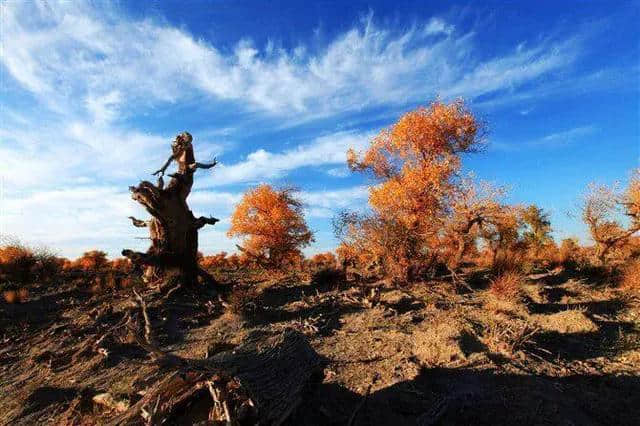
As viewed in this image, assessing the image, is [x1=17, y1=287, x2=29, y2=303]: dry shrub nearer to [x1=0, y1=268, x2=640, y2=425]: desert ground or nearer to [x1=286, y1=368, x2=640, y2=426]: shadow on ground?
[x1=0, y1=268, x2=640, y2=425]: desert ground

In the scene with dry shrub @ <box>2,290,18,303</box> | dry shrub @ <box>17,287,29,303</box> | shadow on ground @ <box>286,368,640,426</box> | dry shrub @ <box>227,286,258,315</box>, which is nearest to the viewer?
shadow on ground @ <box>286,368,640,426</box>

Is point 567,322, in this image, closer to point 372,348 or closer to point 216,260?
point 372,348

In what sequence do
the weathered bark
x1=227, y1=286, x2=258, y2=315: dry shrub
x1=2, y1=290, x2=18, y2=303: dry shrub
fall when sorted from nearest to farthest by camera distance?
x1=227, y1=286, x2=258, y2=315: dry shrub
x1=2, y1=290, x2=18, y2=303: dry shrub
the weathered bark

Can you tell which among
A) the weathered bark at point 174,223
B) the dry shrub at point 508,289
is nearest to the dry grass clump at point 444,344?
the dry shrub at point 508,289

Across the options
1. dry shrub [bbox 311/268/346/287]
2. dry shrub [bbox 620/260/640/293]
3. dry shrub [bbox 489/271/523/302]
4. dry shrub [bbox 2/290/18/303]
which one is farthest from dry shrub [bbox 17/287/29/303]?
dry shrub [bbox 620/260/640/293]

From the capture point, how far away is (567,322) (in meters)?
11.9

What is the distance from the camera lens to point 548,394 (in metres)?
7.77

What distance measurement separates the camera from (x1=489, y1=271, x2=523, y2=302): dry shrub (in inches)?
555

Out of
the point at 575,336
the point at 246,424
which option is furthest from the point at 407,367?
the point at 575,336

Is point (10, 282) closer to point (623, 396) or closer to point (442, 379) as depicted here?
point (442, 379)

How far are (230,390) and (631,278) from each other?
16967 millimetres

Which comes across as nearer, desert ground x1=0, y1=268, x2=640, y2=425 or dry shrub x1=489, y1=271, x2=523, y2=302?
desert ground x1=0, y1=268, x2=640, y2=425

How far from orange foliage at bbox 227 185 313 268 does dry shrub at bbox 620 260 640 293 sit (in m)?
15.6

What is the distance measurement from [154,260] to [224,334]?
203 inches
